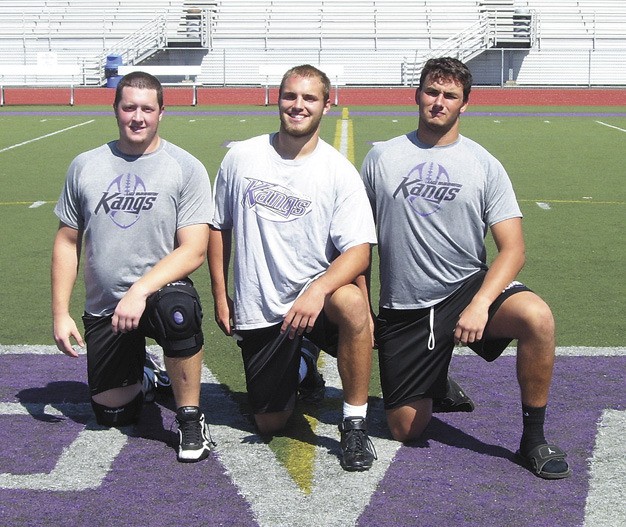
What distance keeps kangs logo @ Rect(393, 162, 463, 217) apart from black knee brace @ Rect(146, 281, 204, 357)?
927 mm

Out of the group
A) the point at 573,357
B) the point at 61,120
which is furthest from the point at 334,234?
the point at 61,120

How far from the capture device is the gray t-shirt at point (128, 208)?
4477mm

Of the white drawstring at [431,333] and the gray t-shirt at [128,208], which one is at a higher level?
the gray t-shirt at [128,208]

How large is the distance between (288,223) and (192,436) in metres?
0.89

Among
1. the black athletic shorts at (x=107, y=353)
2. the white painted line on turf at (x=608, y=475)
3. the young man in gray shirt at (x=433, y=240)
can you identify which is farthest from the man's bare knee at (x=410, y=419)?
the black athletic shorts at (x=107, y=353)

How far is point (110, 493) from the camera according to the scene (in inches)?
153

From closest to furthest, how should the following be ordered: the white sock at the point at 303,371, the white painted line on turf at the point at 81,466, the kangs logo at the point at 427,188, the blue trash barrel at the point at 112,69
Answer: the white painted line on turf at the point at 81,466, the kangs logo at the point at 427,188, the white sock at the point at 303,371, the blue trash barrel at the point at 112,69

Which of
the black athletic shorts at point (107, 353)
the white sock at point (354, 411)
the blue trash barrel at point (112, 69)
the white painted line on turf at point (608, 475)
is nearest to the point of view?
the white painted line on turf at point (608, 475)

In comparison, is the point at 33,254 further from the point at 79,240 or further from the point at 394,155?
the point at 394,155

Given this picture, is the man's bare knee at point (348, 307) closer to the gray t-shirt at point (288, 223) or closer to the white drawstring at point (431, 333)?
the gray t-shirt at point (288, 223)

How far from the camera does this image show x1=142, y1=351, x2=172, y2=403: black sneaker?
16.2 feet

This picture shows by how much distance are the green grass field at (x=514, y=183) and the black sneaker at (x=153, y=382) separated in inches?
17.7

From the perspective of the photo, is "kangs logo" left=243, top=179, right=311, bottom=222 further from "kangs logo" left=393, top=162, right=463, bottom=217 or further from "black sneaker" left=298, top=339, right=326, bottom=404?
"black sneaker" left=298, top=339, right=326, bottom=404

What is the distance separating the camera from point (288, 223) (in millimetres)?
4391
